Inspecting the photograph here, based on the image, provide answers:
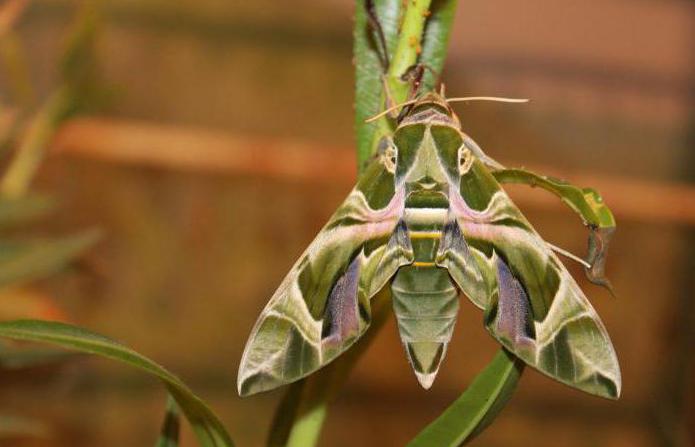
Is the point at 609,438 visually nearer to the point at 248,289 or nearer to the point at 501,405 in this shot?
the point at 248,289

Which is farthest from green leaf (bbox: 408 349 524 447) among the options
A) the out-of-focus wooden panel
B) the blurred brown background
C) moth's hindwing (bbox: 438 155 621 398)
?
the blurred brown background

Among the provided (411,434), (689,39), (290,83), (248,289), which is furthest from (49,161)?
(689,39)

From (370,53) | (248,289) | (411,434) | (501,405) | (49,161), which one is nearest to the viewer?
(501,405)

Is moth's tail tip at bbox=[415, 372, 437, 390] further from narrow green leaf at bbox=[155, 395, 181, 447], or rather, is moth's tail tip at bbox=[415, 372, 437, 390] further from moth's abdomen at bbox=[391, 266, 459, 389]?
narrow green leaf at bbox=[155, 395, 181, 447]

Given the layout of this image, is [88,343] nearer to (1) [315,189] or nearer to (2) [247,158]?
(2) [247,158]

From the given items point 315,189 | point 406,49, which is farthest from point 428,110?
point 315,189

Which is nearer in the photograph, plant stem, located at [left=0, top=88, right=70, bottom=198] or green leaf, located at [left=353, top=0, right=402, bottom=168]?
green leaf, located at [left=353, top=0, right=402, bottom=168]
